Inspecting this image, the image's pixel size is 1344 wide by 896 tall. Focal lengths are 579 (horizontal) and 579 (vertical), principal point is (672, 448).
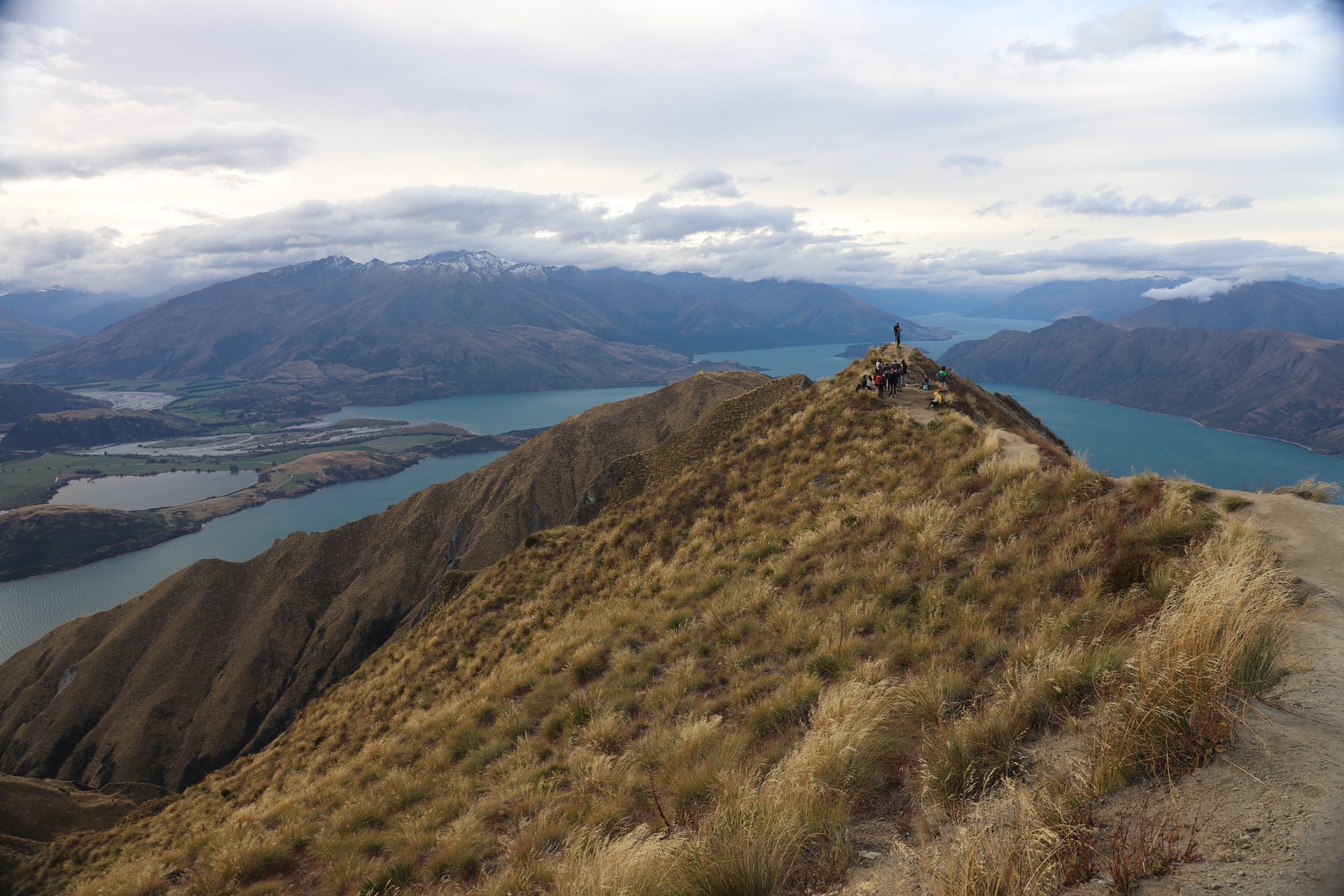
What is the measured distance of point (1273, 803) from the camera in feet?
13.5

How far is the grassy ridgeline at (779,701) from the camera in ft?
17.6

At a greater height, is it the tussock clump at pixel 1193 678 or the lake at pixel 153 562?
the tussock clump at pixel 1193 678

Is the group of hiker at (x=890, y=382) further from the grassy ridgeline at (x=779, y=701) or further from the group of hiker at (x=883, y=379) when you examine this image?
the grassy ridgeline at (x=779, y=701)

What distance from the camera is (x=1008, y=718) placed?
20.0 ft

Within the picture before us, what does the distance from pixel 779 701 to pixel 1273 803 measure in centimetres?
519

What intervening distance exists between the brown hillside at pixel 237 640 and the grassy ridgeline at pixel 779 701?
1365 inches

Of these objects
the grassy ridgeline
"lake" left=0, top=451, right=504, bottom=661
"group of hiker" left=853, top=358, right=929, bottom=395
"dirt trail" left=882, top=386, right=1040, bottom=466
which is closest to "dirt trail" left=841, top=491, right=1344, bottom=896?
the grassy ridgeline

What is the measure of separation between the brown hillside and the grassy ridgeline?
3466 cm

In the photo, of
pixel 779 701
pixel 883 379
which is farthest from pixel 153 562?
pixel 779 701

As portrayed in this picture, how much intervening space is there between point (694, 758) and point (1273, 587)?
734 cm

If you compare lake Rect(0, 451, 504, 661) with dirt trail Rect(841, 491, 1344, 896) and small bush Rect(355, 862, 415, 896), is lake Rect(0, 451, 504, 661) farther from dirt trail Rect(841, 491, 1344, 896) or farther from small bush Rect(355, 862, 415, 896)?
dirt trail Rect(841, 491, 1344, 896)

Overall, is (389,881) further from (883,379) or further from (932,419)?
(883,379)

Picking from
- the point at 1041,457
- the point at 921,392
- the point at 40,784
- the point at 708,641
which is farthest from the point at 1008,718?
the point at 40,784

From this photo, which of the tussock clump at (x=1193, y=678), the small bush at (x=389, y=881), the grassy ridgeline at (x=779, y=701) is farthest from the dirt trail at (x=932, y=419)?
the small bush at (x=389, y=881)
